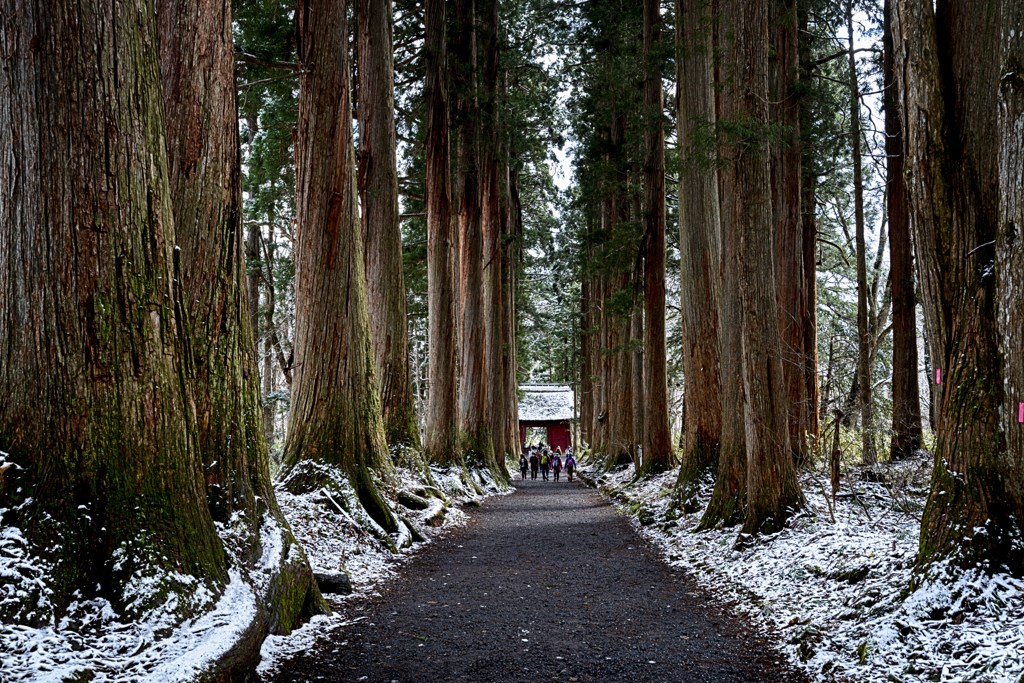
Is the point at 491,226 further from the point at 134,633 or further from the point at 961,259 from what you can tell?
the point at 134,633

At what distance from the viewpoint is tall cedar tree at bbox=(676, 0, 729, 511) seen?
1289cm

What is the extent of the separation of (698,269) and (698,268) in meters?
0.02

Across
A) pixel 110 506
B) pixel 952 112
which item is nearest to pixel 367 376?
pixel 110 506

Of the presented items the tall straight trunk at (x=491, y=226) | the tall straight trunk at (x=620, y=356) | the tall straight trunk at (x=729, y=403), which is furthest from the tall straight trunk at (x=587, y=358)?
the tall straight trunk at (x=729, y=403)

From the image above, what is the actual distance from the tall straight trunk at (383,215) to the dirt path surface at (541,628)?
467cm

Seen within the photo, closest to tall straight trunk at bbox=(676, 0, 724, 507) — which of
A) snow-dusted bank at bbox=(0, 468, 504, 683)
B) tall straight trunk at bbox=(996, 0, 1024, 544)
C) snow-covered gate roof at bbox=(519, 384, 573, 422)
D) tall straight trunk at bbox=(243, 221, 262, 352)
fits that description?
tall straight trunk at bbox=(996, 0, 1024, 544)

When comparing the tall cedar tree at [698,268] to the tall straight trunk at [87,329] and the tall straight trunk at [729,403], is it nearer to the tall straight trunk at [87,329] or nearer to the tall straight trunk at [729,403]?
the tall straight trunk at [729,403]

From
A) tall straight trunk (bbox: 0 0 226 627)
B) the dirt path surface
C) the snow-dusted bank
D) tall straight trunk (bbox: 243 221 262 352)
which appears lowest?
the dirt path surface

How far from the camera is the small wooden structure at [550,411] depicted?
55.6 meters

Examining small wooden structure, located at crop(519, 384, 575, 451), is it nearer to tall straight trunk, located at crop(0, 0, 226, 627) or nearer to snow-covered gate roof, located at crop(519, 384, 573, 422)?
snow-covered gate roof, located at crop(519, 384, 573, 422)

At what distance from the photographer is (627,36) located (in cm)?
1944

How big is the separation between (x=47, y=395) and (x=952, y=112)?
6.04 meters

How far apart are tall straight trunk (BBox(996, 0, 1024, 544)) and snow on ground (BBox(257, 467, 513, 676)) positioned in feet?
15.6

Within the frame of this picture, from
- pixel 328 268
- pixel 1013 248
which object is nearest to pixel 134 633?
pixel 1013 248
